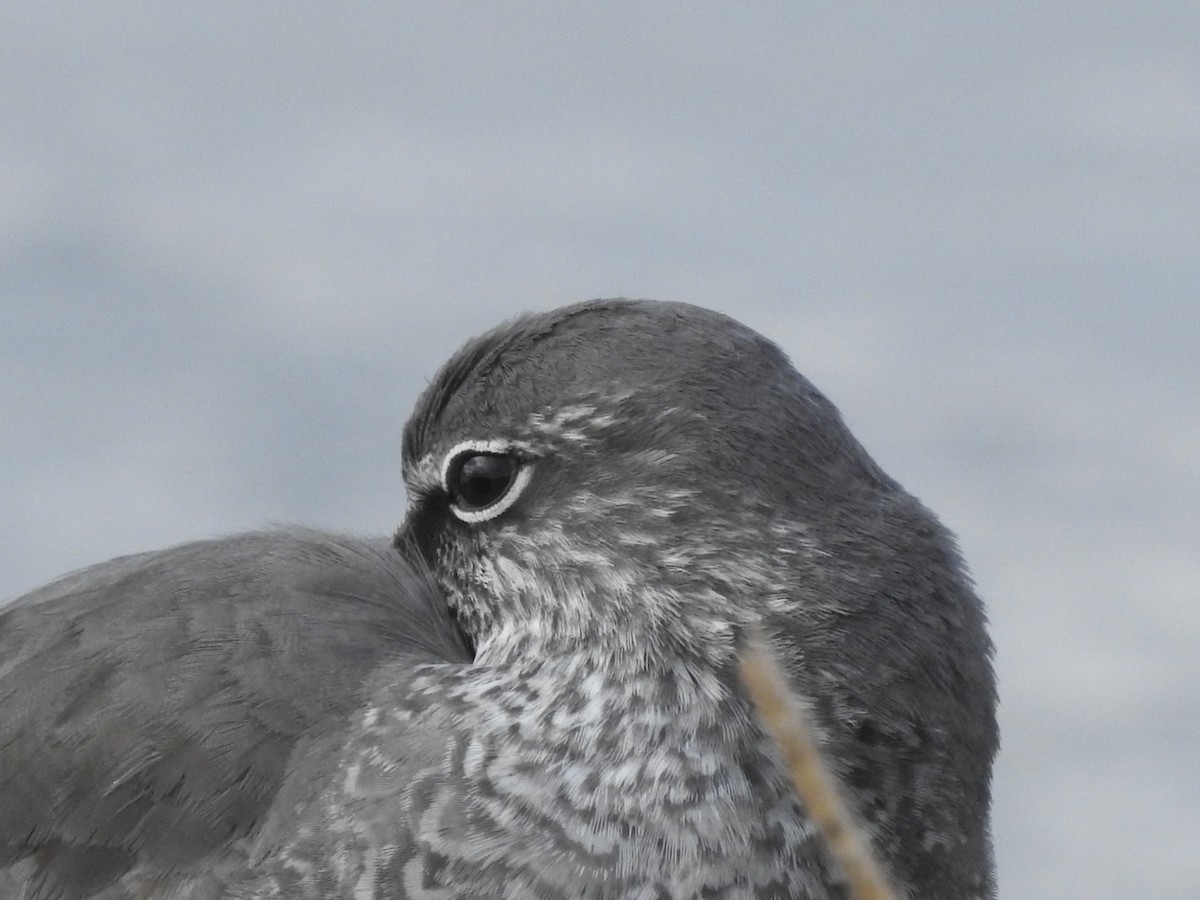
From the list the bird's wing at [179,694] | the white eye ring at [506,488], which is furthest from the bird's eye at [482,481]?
the bird's wing at [179,694]

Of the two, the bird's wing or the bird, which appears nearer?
the bird

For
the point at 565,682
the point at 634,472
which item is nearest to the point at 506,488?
the point at 634,472

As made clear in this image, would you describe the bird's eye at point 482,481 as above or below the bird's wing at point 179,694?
above

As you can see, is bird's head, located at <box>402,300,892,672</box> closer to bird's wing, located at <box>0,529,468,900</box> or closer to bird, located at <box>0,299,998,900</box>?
bird, located at <box>0,299,998,900</box>

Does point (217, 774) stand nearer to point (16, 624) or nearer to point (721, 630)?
point (16, 624)

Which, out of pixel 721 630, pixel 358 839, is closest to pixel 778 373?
pixel 721 630

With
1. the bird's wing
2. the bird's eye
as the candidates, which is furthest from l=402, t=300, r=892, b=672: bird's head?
the bird's wing

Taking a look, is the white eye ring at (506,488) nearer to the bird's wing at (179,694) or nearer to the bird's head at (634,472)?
the bird's head at (634,472)
